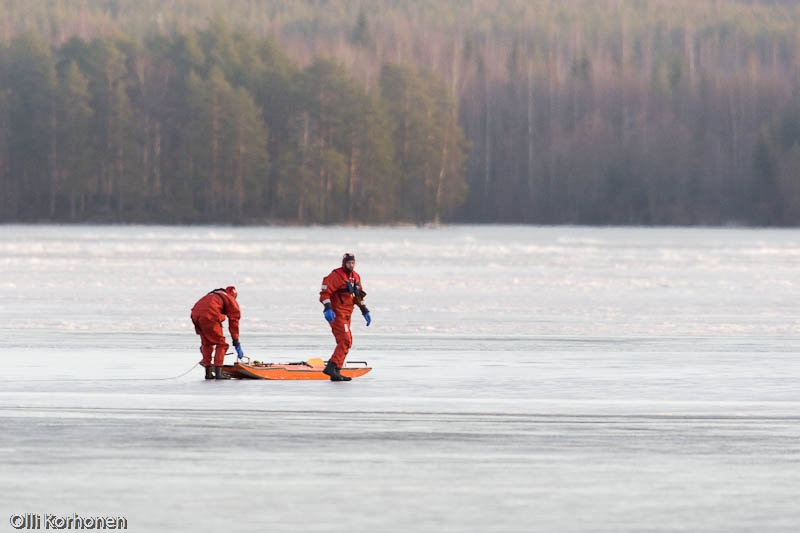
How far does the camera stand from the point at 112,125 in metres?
120

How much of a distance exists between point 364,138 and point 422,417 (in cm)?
10816

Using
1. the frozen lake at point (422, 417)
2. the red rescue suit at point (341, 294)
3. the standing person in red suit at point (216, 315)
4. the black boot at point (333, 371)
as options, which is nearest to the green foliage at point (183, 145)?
the frozen lake at point (422, 417)

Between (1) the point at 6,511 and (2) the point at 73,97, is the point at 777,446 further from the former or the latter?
(2) the point at 73,97

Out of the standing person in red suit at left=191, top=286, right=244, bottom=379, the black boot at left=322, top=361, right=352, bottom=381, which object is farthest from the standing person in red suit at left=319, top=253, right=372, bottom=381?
the standing person in red suit at left=191, top=286, right=244, bottom=379

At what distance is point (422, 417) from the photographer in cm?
1332

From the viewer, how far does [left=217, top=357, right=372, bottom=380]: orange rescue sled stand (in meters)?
16.1

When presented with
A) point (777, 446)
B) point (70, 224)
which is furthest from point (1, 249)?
point (70, 224)

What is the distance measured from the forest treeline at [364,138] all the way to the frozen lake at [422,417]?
89.6 m

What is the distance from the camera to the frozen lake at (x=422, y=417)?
365 inches

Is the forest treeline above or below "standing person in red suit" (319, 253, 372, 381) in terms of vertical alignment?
above

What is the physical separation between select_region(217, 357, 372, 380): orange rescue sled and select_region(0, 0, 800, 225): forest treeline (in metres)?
100

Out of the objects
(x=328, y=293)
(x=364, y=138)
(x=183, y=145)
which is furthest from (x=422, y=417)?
(x=183, y=145)

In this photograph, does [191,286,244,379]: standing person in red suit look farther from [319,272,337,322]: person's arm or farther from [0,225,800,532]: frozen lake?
[319,272,337,322]: person's arm

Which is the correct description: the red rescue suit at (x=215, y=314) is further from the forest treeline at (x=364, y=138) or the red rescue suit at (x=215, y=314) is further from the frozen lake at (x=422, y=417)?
the forest treeline at (x=364, y=138)
